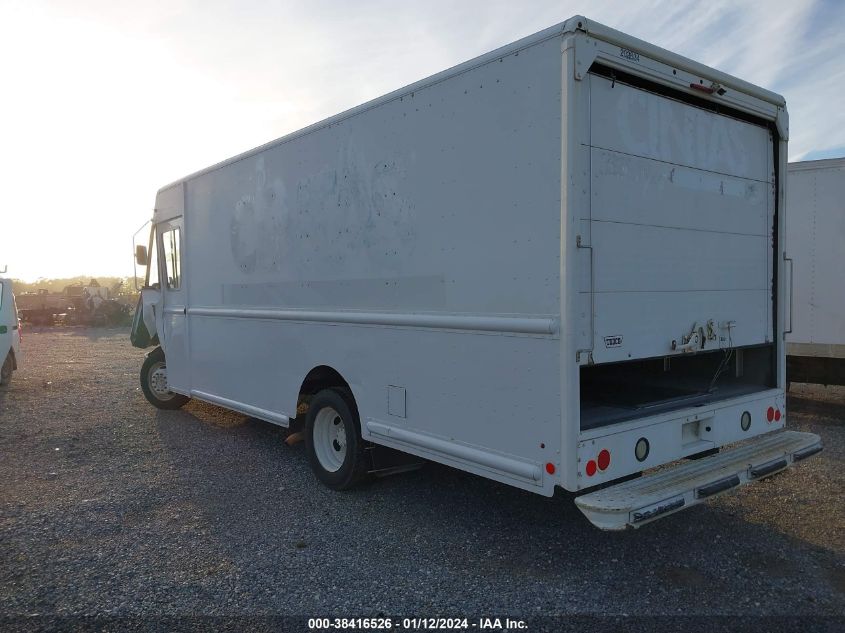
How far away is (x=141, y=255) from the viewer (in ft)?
28.8

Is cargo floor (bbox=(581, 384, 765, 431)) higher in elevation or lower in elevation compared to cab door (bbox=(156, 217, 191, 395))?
lower

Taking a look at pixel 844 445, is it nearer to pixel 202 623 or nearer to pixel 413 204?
pixel 413 204

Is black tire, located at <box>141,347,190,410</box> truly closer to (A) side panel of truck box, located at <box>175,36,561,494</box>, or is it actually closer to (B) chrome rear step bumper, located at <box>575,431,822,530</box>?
(A) side panel of truck box, located at <box>175,36,561,494</box>

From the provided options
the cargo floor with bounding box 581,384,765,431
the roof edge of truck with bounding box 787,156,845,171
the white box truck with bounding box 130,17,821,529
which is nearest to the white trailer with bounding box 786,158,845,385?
Answer: the roof edge of truck with bounding box 787,156,845,171

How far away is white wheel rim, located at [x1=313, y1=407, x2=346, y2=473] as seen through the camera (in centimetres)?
569

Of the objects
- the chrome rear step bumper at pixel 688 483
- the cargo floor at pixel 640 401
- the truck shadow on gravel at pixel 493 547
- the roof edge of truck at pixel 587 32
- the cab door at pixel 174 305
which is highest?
the roof edge of truck at pixel 587 32

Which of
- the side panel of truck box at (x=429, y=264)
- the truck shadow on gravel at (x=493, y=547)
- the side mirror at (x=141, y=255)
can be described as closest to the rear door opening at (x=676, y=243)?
the side panel of truck box at (x=429, y=264)

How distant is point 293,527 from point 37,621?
1720mm

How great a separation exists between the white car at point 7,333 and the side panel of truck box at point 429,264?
7.99 m

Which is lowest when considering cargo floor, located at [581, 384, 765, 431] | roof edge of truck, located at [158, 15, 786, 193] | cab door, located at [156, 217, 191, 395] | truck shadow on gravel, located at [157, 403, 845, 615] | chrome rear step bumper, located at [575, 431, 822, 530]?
truck shadow on gravel, located at [157, 403, 845, 615]

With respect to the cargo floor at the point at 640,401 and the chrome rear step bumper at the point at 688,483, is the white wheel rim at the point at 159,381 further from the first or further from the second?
the chrome rear step bumper at the point at 688,483

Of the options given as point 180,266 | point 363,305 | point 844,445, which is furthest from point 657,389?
point 180,266

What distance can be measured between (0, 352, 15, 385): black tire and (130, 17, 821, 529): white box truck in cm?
885

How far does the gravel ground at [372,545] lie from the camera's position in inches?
148
